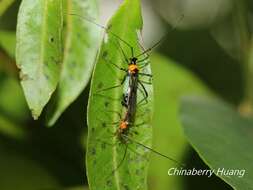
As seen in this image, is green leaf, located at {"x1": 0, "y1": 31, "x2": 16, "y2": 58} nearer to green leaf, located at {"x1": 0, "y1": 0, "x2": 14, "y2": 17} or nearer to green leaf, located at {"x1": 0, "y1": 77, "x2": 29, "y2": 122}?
green leaf, located at {"x1": 0, "y1": 77, "x2": 29, "y2": 122}

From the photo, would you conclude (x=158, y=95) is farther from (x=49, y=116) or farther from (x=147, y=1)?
(x=147, y=1)

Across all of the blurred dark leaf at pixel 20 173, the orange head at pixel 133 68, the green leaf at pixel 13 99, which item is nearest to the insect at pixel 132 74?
the orange head at pixel 133 68

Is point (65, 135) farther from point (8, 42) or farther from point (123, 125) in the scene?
point (123, 125)

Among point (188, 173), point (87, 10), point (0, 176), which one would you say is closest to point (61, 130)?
point (0, 176)

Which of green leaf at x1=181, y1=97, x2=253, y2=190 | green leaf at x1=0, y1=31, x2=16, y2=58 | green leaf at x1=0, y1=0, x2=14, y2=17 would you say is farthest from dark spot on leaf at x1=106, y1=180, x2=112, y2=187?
green leaf at x1=0, y1=31, x2=16, y2=58

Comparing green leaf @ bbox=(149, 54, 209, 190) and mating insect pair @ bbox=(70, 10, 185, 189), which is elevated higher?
mating insect pair @ bbox=(70, 10, 185, 189)

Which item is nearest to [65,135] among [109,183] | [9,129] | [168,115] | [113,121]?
[9,129]
